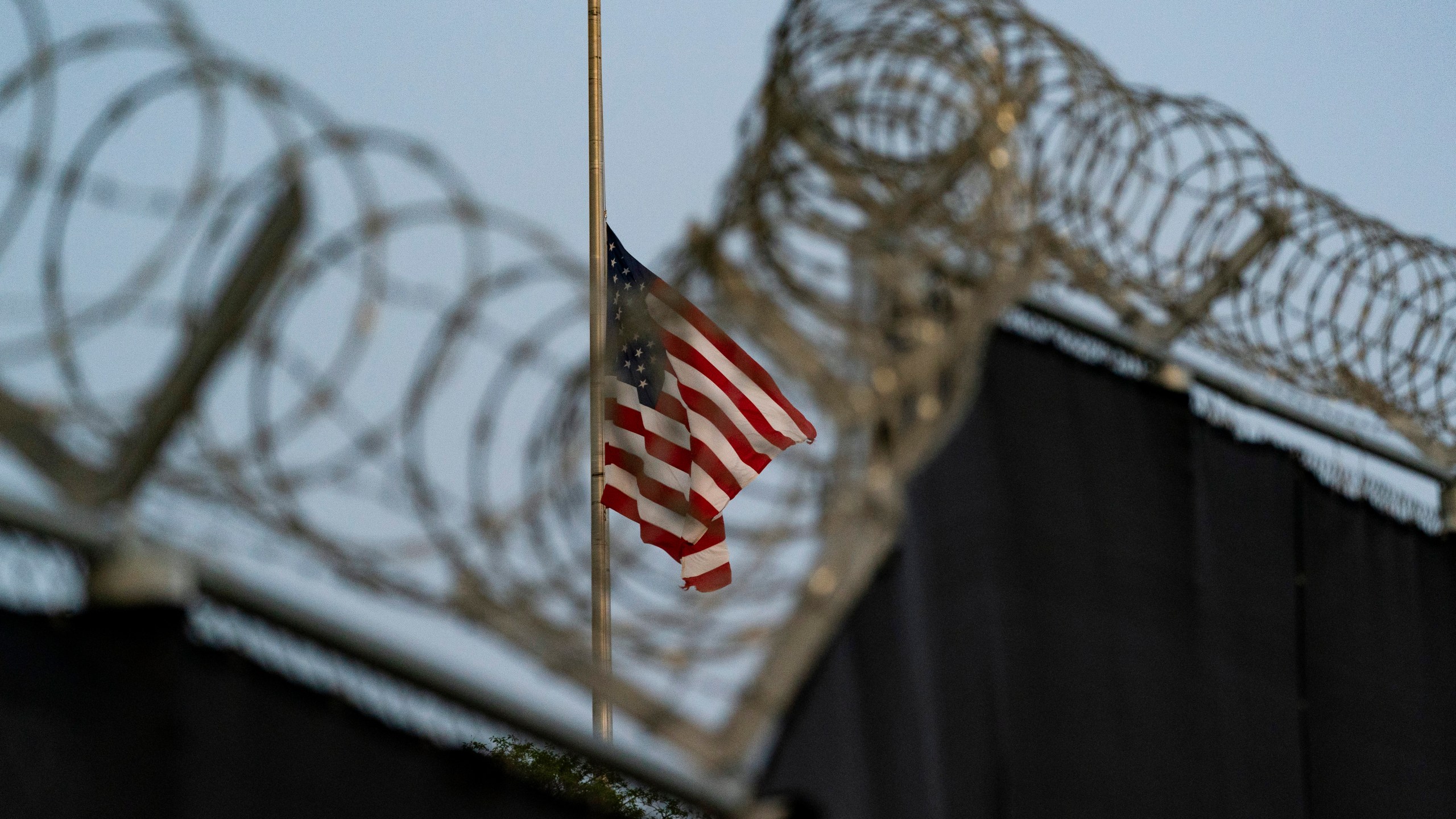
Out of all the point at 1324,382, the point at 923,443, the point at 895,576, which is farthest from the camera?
the point at 1324,382

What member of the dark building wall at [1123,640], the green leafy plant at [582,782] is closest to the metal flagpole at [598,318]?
the green leafy plant at [582,782]

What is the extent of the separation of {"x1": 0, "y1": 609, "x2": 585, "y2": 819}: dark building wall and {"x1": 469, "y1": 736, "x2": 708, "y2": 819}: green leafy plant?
17.8 inches

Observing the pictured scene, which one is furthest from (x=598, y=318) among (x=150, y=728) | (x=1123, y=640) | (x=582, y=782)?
(x=150, y=728)

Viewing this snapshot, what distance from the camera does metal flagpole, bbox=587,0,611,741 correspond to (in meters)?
9.37

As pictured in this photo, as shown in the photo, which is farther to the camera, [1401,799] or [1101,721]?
[1401,799]

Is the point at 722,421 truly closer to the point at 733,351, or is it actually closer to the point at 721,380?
the point at 721,380

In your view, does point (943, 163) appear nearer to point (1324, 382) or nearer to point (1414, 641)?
point (1324, 382)

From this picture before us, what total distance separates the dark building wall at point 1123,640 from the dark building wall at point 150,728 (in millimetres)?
964

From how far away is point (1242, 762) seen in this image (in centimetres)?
577

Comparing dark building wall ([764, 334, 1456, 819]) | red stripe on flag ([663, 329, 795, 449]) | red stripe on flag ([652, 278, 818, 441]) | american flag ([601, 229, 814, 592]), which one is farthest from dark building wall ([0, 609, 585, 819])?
red stripe on flag ([663, 329, 795, 449])

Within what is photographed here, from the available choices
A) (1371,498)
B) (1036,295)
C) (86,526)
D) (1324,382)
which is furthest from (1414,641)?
(86,526)

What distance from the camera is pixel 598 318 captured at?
9.95 meters

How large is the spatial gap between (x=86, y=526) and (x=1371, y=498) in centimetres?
478

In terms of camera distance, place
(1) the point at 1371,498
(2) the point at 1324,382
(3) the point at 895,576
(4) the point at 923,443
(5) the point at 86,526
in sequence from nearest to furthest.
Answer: (5) the point at 86,526
(4) the point at 923,443
(3) the point at 895,576
(2) the point at 1324,382
(1) the point at 1371,498
